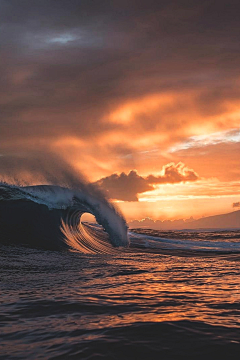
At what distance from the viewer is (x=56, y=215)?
1633 cm

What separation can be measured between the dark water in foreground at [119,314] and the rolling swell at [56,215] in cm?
705

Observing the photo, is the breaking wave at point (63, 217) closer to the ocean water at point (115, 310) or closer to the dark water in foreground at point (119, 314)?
the ocean water at point (115, 310)

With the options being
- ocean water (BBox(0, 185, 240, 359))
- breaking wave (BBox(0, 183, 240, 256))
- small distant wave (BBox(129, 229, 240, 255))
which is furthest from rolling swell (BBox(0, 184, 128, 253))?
ocean water (BBox(0, 185, 240, 359))

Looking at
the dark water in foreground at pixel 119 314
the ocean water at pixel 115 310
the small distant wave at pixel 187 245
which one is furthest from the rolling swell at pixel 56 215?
the dark water in foreground at pixel 119 314

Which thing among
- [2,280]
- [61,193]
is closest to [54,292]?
[2,280]

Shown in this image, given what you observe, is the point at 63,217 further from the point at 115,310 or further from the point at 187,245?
the point at 115,310

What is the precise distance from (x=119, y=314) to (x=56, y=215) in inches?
493

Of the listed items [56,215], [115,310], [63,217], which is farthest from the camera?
[63,217]

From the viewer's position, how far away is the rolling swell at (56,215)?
47.3 feet

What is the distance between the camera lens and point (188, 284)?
239 inches

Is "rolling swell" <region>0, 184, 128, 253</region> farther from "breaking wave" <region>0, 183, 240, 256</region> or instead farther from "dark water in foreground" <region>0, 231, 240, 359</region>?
"dark water in foreground" <region>0, 231, 240, 359</region>

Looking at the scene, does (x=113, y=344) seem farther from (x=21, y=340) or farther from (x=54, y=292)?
(x=54, y=292)

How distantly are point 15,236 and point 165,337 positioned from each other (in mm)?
10842

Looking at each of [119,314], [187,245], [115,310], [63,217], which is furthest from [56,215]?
[119,314]
